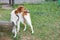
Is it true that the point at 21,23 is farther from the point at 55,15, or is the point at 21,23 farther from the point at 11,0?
the point at 11,0

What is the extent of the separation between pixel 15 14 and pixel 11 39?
2.60 feet

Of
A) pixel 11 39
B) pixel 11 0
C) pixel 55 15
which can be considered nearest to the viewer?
pixel 11 39

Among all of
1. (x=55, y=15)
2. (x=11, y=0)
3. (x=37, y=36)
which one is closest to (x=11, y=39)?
(x=37, y=36)

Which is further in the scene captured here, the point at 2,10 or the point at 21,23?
the point at 2,10

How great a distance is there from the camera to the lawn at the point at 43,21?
7492 mm

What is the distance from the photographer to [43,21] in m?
8.58

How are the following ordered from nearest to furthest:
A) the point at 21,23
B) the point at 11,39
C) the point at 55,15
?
the point at 11,39, the point at 21,23, the point at 55,15

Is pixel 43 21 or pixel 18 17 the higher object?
pixel 18 17

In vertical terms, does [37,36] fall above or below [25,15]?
below

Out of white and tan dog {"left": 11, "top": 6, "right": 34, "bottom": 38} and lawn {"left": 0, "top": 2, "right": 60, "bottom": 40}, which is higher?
white and tan dog {"left": 11, "top": 6, "right": 34, "bottom": 38}

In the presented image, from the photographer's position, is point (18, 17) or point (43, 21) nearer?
point (18, 17)

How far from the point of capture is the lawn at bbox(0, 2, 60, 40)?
7.49 meters

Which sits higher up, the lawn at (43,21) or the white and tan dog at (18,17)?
the white and tan dog at (18,17)

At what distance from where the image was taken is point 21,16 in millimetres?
7633
